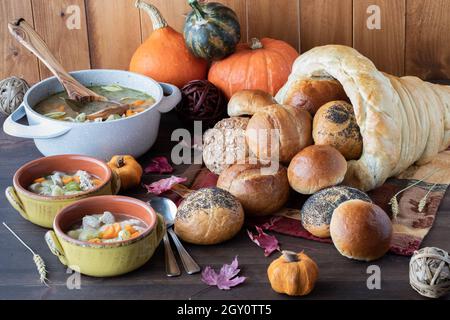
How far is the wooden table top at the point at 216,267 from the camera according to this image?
3.21 ft

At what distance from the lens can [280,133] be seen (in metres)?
1.22

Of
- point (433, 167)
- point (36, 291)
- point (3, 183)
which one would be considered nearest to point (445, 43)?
point (433, 167)

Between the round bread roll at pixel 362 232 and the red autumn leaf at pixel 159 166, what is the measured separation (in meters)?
0.43

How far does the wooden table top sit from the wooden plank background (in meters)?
0.71

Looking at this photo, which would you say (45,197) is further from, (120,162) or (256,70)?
(256,70)

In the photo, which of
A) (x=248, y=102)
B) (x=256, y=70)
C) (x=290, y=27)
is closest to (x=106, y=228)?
(x=248, y=102)

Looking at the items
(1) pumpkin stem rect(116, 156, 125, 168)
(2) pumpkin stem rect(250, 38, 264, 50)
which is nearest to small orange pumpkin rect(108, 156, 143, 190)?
(1) pumpkin stem rect(116, 156, 125, 168)

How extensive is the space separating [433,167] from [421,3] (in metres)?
0.56

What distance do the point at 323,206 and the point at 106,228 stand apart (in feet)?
1.11

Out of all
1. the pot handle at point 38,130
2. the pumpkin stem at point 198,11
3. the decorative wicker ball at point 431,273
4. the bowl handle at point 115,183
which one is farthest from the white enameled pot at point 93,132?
the decorative wicker ball at point 431,273

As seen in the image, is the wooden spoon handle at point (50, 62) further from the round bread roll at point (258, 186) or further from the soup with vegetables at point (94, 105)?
the round bread roll at point (258, 186)

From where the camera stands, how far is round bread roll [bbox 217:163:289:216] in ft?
3.80
